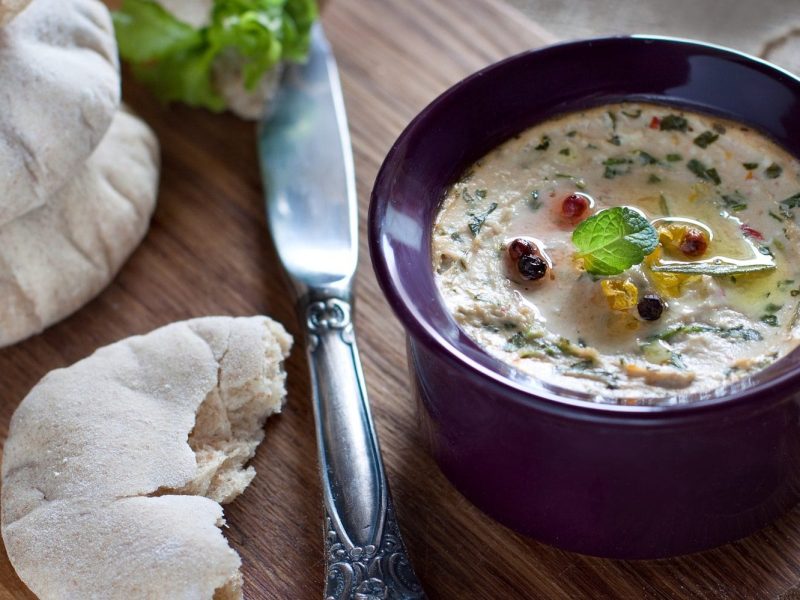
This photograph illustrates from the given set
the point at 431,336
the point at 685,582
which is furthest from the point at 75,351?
the point at 685,582

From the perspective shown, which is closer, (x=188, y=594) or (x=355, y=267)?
(x=188, y=594)

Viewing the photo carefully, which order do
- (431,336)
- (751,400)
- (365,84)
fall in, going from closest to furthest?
Answer: 1. (751,400)
2. (431,336)
3. (365,84)

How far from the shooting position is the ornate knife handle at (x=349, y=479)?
7.26ft

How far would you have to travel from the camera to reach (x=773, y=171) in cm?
243

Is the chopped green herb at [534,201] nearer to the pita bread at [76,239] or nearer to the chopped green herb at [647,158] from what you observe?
the chopped green herb at [647,158]

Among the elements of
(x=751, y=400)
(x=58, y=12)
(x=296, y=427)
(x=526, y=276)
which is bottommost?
(x=296, y=427)

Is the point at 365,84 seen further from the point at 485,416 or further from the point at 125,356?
the point at 485,416

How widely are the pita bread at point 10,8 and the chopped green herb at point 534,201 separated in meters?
1.31

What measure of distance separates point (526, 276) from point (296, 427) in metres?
0.75

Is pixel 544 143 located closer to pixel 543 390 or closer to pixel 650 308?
pixel 650 308

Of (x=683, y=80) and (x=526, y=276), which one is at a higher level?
(x=683, y=80)

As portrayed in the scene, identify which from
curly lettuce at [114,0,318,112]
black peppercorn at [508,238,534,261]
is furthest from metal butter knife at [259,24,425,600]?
black peppercorn at [508,238,534,261]

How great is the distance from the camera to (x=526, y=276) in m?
2.30

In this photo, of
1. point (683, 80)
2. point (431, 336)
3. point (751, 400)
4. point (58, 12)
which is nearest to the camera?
point (751, 400)
